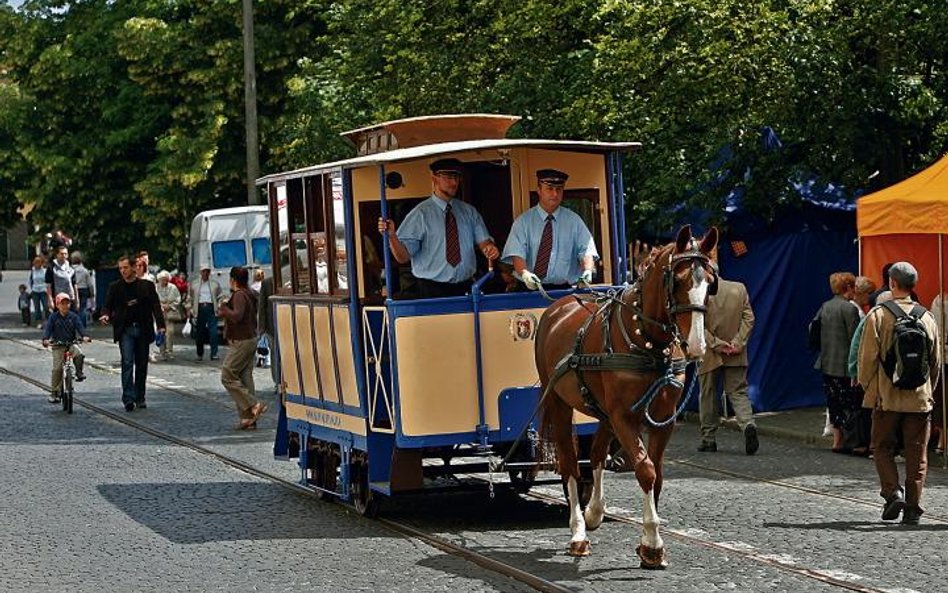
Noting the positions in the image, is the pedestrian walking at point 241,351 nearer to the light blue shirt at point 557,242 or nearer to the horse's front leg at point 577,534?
the light blue shirt at point 557,242

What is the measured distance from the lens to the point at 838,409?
1855 centimetres

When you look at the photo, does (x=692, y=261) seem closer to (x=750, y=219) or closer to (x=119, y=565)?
(x=119, y=565)

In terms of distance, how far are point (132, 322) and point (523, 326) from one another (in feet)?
39.7

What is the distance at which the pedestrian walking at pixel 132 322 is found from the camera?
24125mm

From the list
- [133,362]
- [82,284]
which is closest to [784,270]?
[133,362]

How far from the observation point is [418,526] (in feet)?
43.9

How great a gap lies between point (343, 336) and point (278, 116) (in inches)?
1240

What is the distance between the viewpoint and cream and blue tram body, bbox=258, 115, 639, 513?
1295 centimetres

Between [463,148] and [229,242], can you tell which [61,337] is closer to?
[463,148]

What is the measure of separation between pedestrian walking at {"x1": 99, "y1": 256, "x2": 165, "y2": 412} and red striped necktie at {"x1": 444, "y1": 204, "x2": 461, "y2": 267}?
11.4 meters

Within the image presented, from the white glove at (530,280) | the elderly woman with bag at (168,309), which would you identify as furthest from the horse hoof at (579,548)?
the elderly woman with bag at (168,309)

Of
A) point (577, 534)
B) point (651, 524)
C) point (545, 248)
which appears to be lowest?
point (577, 534)

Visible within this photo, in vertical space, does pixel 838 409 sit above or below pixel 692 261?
below

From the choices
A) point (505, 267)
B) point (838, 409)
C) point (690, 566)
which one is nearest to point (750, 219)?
point (838, 409)
